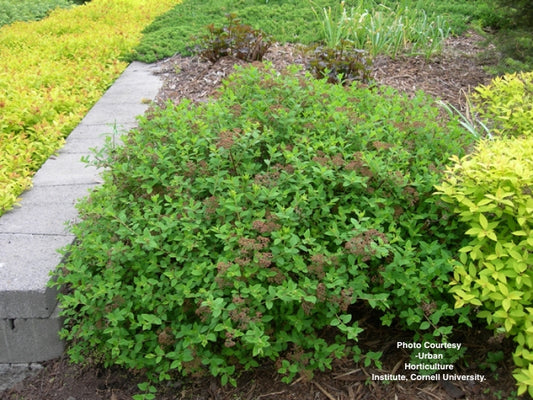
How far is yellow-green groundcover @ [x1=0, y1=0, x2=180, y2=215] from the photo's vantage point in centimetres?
415

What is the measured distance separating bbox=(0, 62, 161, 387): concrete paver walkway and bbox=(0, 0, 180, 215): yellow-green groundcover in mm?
168

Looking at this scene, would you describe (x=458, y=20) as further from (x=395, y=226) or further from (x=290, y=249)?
(x=290, y=249)

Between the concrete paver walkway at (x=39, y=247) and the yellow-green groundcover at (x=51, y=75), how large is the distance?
0.17 metres

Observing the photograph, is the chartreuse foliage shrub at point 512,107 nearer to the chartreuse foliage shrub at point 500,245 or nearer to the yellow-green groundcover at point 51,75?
the chartreuse foliage shrub at point 500,245

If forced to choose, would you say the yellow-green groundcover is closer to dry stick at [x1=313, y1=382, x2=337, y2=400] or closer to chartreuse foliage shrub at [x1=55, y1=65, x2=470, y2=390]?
chartreuse foliage shrub at [x1=55, y1=65, x2=470, y2=390]

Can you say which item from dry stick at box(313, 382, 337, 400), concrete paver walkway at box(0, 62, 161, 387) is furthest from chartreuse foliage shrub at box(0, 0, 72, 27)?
dry stick at box(313, 382, 337, 400)

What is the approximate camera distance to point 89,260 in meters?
2.51

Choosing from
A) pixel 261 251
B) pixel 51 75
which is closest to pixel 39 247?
pixel 261 251

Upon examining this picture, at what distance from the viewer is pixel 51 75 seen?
5.75 m

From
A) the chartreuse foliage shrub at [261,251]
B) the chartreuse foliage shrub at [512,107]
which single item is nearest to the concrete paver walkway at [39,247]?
the chartreuse foliage shrub at [261,251]

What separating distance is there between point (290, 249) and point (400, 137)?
1.04m

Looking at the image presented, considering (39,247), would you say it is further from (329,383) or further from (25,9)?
(25,9)

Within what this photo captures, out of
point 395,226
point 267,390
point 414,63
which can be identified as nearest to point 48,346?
point 267,390

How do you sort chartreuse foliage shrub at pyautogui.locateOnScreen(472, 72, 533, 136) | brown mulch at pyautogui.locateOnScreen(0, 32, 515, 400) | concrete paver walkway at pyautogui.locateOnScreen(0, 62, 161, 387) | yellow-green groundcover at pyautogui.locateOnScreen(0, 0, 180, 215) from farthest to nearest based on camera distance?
yellow-green groundcover at pyautogui.locateOnScreen(0, 0, 180, 215), chartreuse foliage shrub at pyautogui.locateOnScreen(472, 72, 533, 136), concrete paver walkway at pyautogui.locateOnScreen(0, 62, 161, 387), brown mulch at pyautogui.locateOnScreen(0, 32, 515, 400)
